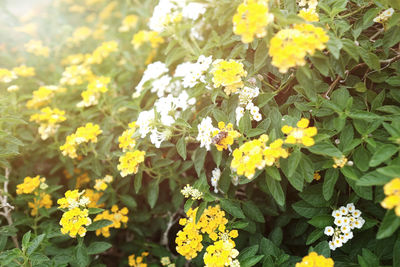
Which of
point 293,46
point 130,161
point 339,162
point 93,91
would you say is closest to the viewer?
point 293,46

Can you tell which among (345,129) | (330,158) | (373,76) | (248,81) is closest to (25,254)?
(248,81)

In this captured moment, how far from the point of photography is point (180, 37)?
6.72 feet

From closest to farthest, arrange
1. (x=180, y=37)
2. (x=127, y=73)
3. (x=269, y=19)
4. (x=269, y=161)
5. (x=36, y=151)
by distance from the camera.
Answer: (x=269, y=19) < (x=269, y=161) < (x=180, y=37) < (x=36, y=151) < (x=127, y=73)

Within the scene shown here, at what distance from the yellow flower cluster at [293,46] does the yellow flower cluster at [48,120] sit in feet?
5.48

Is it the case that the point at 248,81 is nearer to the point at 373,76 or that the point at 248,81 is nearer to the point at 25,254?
the point at 373,76

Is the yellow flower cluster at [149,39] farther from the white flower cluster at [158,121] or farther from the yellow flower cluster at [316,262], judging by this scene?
the yellow flower cluster at [316,262]

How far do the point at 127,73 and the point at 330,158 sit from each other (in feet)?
6.27

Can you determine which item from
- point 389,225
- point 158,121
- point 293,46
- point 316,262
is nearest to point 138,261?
point 158,121

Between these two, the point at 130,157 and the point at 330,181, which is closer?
the point at 330,181

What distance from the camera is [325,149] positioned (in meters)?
1.46

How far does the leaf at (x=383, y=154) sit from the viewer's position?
131 centimetres

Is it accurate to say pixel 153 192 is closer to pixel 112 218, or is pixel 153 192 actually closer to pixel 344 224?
pixel 112 218

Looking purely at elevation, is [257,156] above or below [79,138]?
above

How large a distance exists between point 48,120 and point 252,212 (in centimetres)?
156
